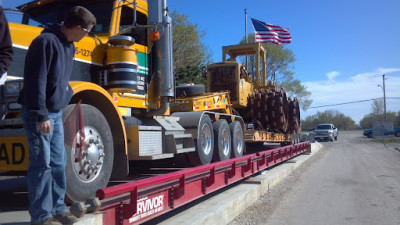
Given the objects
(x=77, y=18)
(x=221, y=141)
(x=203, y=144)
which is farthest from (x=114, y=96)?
(x=221, y=141)

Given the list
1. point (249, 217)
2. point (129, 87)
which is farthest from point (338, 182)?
point (129, 87)

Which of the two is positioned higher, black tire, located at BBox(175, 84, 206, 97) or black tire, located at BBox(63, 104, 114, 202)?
black tire, located at BBox(175, 84, 206, 97)

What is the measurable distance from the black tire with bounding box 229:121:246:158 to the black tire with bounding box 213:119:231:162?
208mm

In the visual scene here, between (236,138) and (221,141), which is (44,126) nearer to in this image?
(221,141)

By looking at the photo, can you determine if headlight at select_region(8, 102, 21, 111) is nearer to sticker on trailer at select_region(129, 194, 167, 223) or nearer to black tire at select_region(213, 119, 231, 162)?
sticker on trailer at select_region(129, 194, 167, 223)

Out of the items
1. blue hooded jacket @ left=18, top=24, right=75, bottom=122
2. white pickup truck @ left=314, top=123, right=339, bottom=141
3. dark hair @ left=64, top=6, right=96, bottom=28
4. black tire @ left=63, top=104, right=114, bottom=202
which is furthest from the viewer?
white pickup truck @ left=314, top=123, right=339, bottom=141

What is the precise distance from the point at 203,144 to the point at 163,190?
277cm

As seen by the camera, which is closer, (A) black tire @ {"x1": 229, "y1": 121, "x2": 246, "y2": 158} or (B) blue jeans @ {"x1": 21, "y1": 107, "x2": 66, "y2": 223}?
(B) blue jeans @ {"x1": 21, "y1": 107, "x2": 66, "y2": 223}

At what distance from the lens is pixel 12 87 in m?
3.41

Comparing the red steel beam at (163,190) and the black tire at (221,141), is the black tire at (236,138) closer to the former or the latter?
the black tire at (221,141)

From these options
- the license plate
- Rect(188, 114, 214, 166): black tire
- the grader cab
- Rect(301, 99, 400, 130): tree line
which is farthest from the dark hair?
Rect(301, 99, 400, 130): tree line

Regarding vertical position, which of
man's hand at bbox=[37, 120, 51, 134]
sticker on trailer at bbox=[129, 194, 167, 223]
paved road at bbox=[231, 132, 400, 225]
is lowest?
paved road at bbox=[231, 132, 400, 225]

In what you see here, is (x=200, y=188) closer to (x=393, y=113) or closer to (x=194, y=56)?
(x=194, y=56)

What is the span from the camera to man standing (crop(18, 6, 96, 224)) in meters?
2.52
